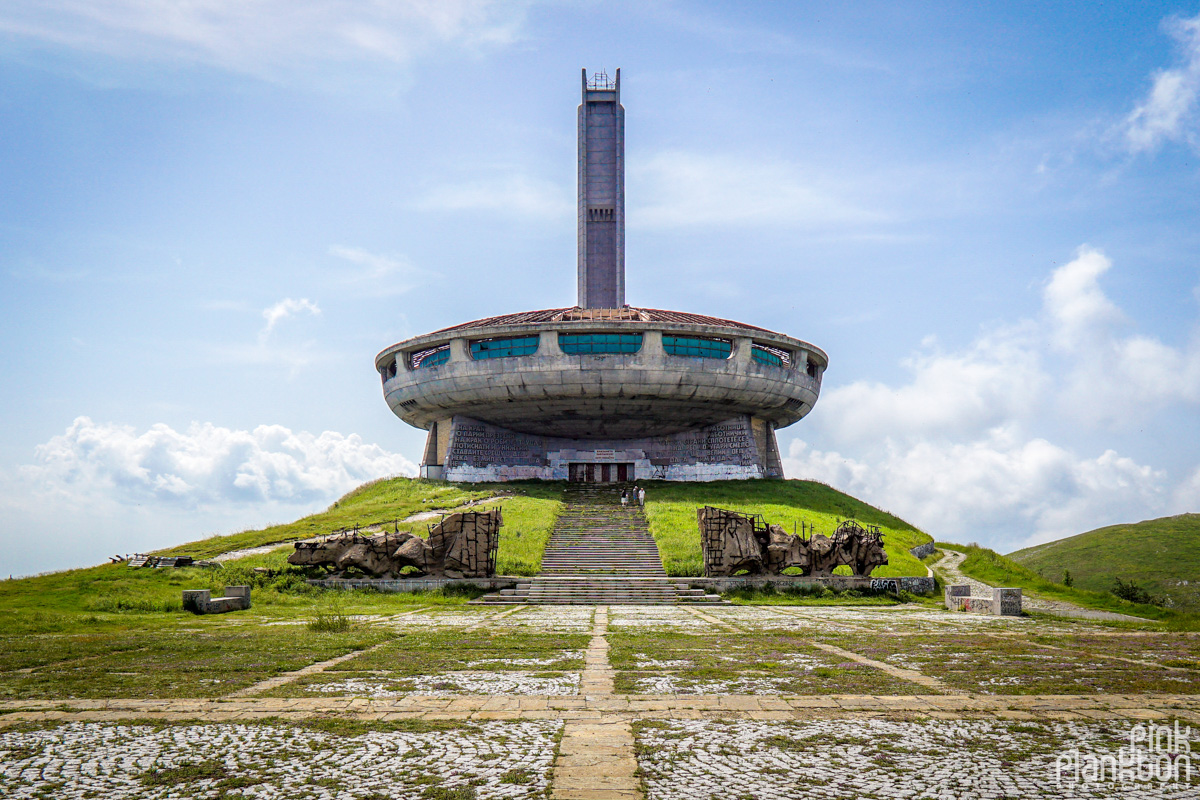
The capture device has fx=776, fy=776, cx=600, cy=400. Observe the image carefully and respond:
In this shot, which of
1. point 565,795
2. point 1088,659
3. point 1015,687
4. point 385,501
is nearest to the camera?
point 565,795

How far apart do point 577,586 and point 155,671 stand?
647 inches

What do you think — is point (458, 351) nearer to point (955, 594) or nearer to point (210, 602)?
point (210, 602)

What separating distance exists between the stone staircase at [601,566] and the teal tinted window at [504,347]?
34.5 ft

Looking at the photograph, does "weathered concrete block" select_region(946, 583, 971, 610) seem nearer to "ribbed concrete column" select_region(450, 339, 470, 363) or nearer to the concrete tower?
"ribbed concrete column" select_region(450, 339, 470, 363)

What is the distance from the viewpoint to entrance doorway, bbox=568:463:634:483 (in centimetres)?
5306

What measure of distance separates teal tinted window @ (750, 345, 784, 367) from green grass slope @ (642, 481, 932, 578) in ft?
24.2

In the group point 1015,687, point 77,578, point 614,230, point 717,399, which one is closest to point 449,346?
point 717,399

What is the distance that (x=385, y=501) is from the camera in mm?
42375

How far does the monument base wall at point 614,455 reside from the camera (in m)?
49.8

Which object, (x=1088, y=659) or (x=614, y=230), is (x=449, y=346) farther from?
(x=1088, y=659)

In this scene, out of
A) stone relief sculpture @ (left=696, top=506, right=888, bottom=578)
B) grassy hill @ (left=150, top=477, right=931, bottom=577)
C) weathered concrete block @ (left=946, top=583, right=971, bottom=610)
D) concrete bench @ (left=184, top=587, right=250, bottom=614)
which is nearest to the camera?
concrete bench @ (left=184, top=587, right=250, bottom=614)

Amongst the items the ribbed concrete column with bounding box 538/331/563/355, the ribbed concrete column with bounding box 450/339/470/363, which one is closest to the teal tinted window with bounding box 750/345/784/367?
the ribbed concrete column with bounding box 538/331/563/355

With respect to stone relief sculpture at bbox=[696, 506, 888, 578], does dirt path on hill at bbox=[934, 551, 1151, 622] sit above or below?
below

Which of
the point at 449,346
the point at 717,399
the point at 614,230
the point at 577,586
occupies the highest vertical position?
the point at 614,230
